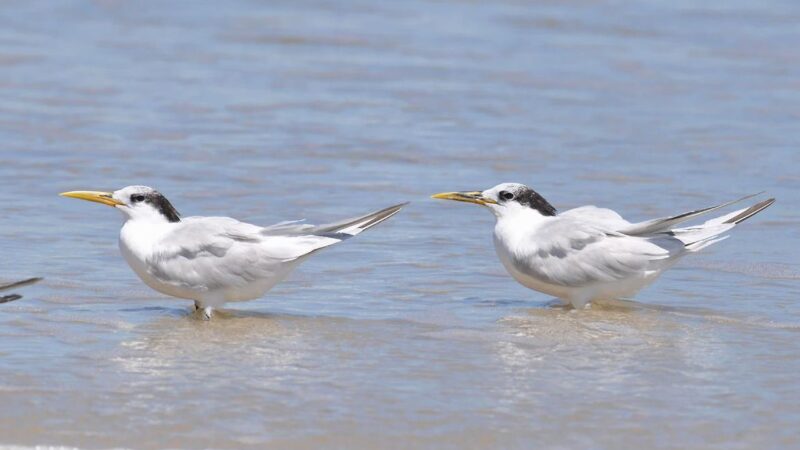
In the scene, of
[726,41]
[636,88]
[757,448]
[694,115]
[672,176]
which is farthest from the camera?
[726,41]

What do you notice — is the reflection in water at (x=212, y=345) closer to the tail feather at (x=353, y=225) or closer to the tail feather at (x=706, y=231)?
the tail feather at (x=353, y=225)

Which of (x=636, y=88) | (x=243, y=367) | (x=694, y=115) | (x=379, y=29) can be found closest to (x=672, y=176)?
(x=694, y=115)

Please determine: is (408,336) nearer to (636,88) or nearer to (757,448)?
(757,448)

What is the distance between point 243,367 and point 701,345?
6.42 feet

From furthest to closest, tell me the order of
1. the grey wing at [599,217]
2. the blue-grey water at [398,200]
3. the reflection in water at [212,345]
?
the grey wing at [599,217] → the reflection in water at [212,345] → the blue-grey water at [398,200]

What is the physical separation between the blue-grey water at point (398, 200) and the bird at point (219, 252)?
0.52 ft

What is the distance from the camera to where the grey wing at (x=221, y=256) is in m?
7.41

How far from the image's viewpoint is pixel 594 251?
7.70 m

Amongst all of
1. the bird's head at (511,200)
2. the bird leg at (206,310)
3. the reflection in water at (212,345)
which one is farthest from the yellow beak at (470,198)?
the bird leg at (206,310)

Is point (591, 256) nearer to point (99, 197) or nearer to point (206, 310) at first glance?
point (206, 310)

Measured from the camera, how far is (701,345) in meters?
6.99

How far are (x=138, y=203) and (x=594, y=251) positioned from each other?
213 cm

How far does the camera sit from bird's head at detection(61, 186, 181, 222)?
7.62m

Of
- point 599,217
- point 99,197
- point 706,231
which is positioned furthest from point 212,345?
point 706,231
